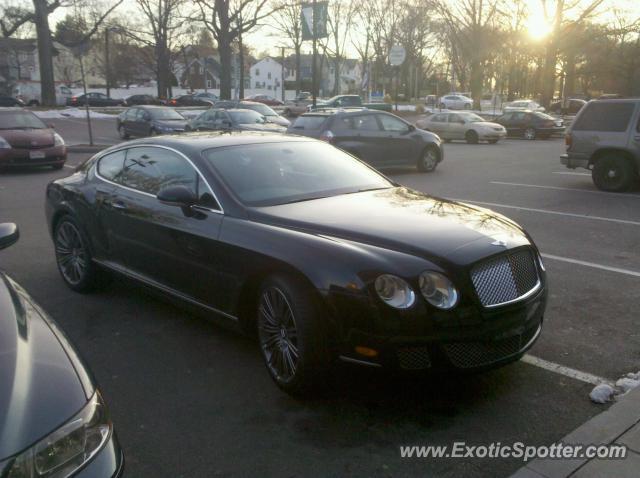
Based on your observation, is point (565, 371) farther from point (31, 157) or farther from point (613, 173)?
point (31, 157)

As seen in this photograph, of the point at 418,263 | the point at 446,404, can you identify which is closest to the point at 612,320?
the point at 446,404

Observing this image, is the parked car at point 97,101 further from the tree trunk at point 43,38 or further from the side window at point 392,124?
the side window at point 392,124

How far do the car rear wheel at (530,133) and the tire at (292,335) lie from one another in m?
28.0

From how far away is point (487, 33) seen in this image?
4878cm

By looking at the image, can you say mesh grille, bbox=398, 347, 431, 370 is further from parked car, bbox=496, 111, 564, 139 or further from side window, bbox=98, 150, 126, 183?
parked car, bbox=496, 111, 564, 139

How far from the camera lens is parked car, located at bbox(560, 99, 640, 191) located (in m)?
11.8

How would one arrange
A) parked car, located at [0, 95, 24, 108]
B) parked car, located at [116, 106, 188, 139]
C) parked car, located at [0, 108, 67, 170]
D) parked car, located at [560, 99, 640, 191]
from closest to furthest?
parked car, located at [560, 99, 640, 191], parked car, located at [0, 108, 67, 170], parked car, located at [116, 106, 188, 139], parked car, located at [0, 95, 24, 108]

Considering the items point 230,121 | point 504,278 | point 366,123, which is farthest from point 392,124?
point 504,278

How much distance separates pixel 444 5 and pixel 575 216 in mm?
42550

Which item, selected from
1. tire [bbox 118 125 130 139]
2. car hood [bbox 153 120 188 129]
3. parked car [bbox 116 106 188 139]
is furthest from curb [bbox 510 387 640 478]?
tire [bbox 118 125 130 139]

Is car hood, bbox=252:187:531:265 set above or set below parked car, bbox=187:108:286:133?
above

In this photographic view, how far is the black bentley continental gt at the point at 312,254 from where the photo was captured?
3424 millimetres

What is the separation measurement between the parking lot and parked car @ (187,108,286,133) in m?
14.5

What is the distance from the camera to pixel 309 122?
49.5 feet
